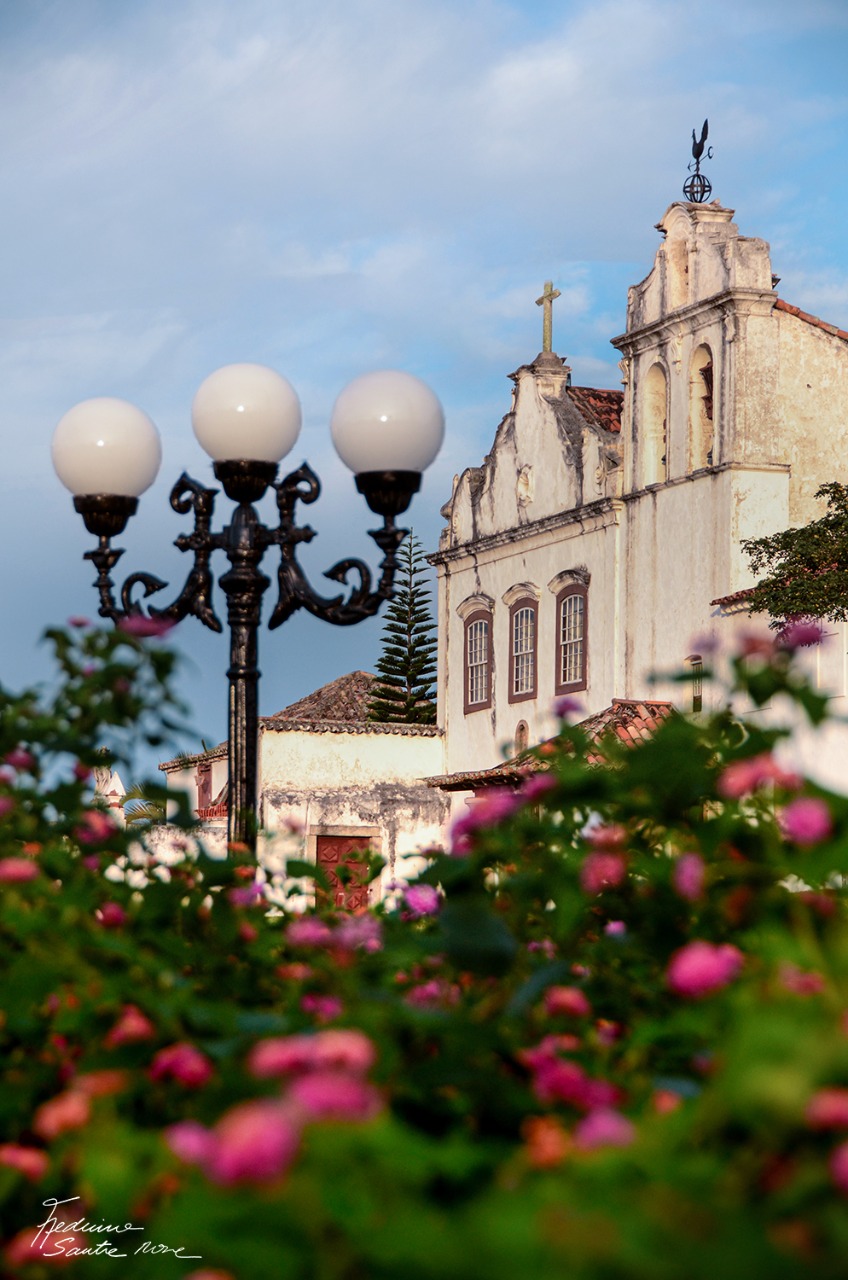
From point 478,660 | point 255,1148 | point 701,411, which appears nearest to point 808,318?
point 701,411

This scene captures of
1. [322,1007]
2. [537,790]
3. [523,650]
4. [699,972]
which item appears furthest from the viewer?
[523,650]

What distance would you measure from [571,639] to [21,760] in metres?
27.8

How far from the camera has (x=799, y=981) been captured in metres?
2.14

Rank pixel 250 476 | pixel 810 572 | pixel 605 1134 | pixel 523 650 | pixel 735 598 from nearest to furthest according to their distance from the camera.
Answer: pixel 605 1134 < pixel 250 476 < pixel 810 572 < pixel 735 598 < pixel 523 650

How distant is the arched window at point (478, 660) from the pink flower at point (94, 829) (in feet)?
97.7

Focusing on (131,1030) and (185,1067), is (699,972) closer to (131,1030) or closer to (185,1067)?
(185,1067)

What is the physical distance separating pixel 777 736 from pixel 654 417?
92.2ft

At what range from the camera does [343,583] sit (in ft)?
27.4

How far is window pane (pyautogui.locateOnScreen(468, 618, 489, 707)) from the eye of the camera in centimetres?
3416

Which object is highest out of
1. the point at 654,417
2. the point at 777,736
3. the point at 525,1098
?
the point at 654,417

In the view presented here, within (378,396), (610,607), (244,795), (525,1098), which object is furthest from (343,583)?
(610,607)

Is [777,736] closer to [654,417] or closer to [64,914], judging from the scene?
[64,914]

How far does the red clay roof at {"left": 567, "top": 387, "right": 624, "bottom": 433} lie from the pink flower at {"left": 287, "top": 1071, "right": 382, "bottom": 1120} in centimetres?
3130

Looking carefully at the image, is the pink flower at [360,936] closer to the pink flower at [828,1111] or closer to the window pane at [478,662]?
the pink flower at [828,1111]
